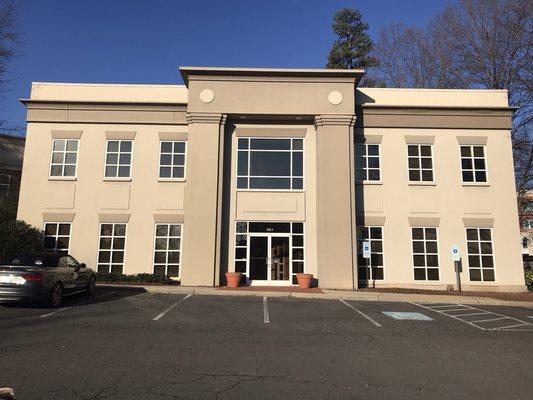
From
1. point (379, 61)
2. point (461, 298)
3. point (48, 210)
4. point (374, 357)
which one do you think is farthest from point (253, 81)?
point (379, 61)

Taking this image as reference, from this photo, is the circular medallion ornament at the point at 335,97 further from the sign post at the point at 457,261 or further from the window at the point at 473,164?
the sign post at the point at 457,261

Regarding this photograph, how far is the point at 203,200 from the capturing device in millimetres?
18328

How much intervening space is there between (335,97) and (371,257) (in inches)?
295

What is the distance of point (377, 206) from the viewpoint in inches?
771

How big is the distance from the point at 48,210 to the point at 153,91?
24.4 feet

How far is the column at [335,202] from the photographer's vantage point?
18.0 meters

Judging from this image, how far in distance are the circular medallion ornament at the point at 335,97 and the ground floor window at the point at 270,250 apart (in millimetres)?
5749

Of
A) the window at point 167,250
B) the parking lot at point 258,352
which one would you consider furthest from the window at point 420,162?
the window at point 167,250

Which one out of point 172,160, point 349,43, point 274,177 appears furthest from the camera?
point 349,43

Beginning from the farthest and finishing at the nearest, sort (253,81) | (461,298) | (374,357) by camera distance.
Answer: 1. (253,81)
2. (461,298)
3. (374,357)

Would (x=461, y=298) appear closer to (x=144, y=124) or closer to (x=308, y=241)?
(x=308, y=241)

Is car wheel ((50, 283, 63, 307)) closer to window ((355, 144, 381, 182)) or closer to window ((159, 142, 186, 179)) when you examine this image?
window ((159, 142, 186, 179))

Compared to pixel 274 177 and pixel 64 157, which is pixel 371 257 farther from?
pixel 64 157

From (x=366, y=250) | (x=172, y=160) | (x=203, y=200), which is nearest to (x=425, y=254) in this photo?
(x=366, y=250)
